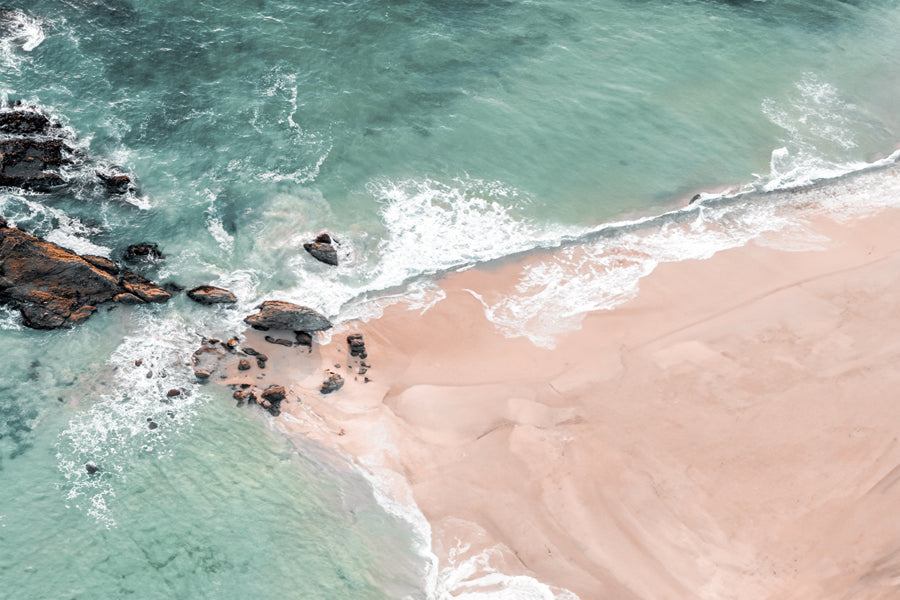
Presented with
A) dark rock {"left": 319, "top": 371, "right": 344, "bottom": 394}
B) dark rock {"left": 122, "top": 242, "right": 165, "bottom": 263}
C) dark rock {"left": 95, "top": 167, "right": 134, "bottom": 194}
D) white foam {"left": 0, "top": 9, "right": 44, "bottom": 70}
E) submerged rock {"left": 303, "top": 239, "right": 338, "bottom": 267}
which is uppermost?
white foam {"left": 0, "top": 9, "right": 44, "bottom": 70}

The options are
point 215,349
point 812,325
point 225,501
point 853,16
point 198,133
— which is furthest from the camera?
point 853,16

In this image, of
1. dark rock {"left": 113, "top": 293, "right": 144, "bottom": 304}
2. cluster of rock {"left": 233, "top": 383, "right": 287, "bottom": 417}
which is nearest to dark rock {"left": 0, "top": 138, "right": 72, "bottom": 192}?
dark rock {"left": 113, "top": 293, "right": 144, "bottom": 304}

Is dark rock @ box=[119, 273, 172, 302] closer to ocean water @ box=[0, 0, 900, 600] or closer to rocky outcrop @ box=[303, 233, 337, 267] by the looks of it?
ocean water @ box=[0, 0, 900, 600]

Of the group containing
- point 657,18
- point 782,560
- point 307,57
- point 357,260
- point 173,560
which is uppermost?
point 657,18

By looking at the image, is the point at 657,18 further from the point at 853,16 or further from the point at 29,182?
the point at 29,182

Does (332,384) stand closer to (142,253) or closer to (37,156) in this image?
(142,253)


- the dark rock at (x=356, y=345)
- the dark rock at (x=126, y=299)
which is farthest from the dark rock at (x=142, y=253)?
the dark rock at (x=356, y=345)

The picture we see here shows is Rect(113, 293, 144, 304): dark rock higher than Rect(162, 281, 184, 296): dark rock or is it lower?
lower

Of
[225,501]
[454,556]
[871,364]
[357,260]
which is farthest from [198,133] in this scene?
[871,364]
